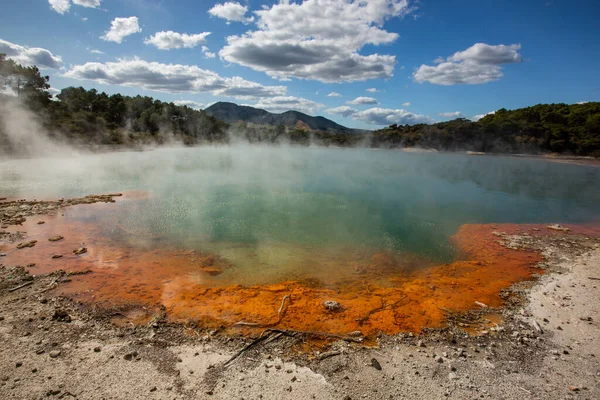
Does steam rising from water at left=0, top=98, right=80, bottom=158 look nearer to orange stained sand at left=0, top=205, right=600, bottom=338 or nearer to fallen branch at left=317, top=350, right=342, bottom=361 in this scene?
orange stained sand at left=0, top=205, right=600, bottom=338

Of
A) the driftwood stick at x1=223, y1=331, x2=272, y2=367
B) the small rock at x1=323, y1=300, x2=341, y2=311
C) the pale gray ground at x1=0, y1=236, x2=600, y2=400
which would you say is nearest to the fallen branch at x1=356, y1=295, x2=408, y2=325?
the small rock at x1=323, y1=300, x2=341, y2=311

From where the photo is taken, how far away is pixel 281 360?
4.23 meters

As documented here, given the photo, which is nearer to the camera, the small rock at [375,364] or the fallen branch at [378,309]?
the small rock at [375,364]

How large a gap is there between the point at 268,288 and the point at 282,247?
2.69 metres

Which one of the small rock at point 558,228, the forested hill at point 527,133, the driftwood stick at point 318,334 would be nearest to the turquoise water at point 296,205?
the small rock at point 558,228

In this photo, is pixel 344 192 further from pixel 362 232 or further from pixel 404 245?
pixel 404 245

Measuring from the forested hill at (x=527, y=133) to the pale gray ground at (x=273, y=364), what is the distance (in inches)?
2920

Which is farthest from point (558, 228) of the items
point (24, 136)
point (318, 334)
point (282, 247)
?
point (24, 136)

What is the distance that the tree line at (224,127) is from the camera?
113ft

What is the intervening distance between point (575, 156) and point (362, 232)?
2807 inches

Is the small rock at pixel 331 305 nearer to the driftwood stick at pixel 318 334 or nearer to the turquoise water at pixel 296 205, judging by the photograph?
the driftwood stick at pixel 318 334

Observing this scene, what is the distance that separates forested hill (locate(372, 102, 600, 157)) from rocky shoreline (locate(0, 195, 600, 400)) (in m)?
74.0

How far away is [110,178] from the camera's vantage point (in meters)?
20.0

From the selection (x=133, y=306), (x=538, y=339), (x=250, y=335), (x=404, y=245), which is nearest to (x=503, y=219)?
(x=404, y=245)
